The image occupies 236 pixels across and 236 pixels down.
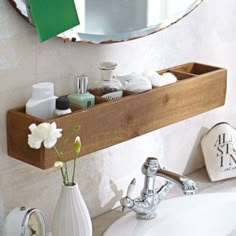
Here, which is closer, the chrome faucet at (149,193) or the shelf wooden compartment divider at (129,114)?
the shelf wooden compartment divider at (129,114)

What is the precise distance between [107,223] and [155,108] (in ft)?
1.04

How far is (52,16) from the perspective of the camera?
4.50 ft

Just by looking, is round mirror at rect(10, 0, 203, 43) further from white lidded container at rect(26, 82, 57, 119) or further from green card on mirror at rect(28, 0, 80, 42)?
white lidded container at rect(26, 82, 57, 119)

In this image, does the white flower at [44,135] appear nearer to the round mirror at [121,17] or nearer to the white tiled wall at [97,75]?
the white tiled wall at [97,75]

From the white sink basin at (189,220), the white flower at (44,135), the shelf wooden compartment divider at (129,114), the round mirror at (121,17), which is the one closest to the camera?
the white flower at (44,135)

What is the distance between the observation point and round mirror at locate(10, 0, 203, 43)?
4.80ft

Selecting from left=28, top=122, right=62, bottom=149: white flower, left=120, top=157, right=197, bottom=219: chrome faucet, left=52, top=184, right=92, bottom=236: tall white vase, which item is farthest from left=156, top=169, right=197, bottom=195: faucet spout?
left=28, top=122, right=62, bottom=149: white flower

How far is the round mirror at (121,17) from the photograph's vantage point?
1.46m

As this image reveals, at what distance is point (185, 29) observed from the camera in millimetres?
1818

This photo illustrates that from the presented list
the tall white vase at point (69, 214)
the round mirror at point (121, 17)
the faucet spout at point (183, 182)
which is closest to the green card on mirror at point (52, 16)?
the round mirror at point (121, 17)

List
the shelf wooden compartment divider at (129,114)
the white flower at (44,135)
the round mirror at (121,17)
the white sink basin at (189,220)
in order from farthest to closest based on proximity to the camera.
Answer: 1. the white sink basin at (189,220)
2. the round mirror at (121,17)
3. the shelf wooden compartment divider at (129,114)
4. the white flower at (44,135)

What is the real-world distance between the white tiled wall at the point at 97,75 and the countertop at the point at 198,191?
2cm

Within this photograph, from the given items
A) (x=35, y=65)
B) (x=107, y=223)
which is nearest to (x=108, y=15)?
(x=35, y=65)

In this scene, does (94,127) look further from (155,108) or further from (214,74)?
(214,74)
